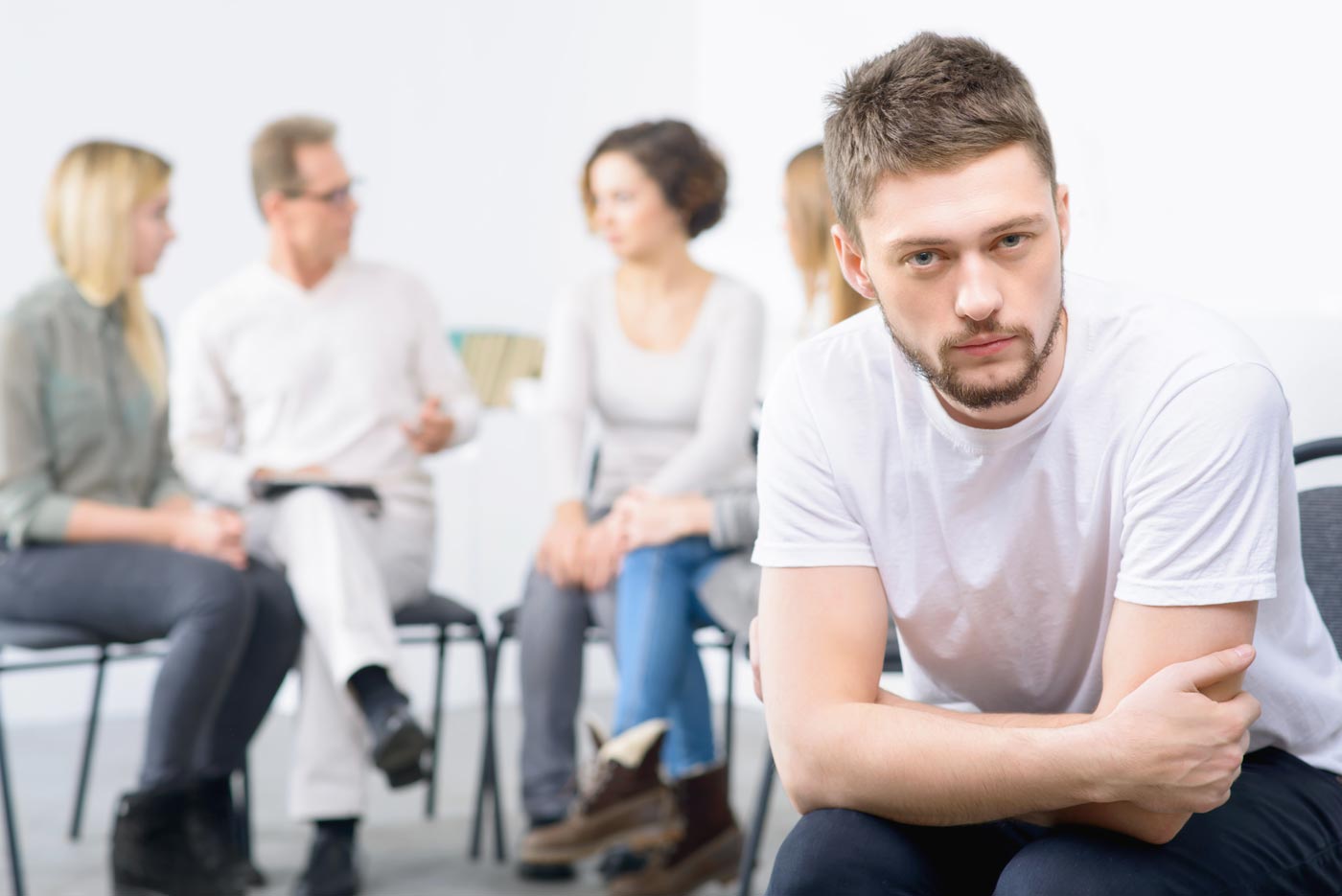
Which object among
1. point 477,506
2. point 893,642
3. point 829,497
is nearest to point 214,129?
point 477,506

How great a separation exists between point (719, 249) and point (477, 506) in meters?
1.08

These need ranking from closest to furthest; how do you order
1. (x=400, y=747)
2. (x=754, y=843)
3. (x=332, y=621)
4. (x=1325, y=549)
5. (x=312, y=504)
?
(x=1325, y=549) → (x=754, y=843) → (x=400, y=747) → (x=332, y=621) → (x=312, y=504)

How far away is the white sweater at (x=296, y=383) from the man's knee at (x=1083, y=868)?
5.78 ft

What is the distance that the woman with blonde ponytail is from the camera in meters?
2.27

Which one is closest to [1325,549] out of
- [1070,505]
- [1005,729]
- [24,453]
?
[1070,505]

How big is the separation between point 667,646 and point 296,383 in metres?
0.92

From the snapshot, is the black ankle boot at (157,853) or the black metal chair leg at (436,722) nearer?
the black ankle boot at (157,853)

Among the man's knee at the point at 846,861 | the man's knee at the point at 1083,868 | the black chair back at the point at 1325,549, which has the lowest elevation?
the man's knee at the point at 846,861

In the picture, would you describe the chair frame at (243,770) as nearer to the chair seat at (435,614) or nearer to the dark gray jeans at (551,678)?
the chair seat at (435,614)

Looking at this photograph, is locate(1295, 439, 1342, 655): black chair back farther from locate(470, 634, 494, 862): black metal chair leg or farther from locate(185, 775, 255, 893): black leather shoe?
locate(185, 775, 255, 893): black leather shoe

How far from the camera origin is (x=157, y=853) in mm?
2215

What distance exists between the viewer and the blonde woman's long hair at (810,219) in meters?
2.44

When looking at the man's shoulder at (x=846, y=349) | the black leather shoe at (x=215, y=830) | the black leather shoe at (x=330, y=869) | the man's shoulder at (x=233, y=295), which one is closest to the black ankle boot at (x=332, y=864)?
the black leather shoe at (x=330, y=869)

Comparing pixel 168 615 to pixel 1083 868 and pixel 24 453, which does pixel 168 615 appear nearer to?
pixel 24 453
